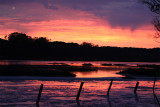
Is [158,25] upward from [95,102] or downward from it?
upward

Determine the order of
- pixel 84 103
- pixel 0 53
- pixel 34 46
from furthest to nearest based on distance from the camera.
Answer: pixel 34 46
pixel 0 53
pixel 84 103

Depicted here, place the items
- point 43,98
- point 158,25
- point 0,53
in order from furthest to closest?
point 0,53
point 158,25
point 43,98

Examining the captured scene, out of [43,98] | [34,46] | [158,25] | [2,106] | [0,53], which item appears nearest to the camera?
[2,106]

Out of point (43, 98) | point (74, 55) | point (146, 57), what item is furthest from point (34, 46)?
point (43, 98)

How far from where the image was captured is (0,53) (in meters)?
161

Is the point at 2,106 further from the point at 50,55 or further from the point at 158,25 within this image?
the point at 50,55

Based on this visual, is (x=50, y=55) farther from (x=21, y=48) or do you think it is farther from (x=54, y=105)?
(x=54, y=105)

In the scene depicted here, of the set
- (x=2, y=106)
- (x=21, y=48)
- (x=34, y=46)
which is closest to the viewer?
(x=2, y=106)

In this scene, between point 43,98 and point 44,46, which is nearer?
point 43,98

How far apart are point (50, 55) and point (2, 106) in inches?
6615

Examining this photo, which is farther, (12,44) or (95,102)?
(12,44)

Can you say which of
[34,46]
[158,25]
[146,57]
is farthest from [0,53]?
[158,25]

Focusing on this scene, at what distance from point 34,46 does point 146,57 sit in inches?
3238

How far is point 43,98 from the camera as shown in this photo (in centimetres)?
2041
